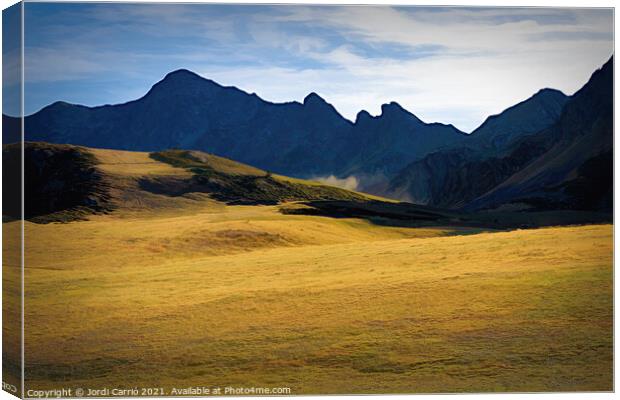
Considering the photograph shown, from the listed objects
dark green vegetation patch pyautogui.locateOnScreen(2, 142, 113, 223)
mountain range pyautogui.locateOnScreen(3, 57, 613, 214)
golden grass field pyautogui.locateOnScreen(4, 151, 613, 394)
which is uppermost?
mountain range pyautogui.locateOnScreen(3, 57, 613, 214)

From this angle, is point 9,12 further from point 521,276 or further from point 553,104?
point 553,104

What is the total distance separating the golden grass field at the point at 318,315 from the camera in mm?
17656

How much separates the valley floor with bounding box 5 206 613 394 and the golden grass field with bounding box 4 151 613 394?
0.11 ft

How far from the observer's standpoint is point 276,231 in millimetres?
24406

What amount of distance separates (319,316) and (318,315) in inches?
1.7

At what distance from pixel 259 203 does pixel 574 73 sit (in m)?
11.0

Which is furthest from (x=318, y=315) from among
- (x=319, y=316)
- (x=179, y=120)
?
(x=179, y=120)

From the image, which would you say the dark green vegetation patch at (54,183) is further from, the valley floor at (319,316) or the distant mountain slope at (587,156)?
the distant mountain slope at (587,156)

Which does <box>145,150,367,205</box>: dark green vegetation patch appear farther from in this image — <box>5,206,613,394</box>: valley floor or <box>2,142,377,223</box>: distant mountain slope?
<box>5,206,613,394</box>: valley floor

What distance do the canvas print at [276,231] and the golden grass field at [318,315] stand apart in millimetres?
Result: 52

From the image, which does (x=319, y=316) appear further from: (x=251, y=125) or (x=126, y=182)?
(x=251, y=125)

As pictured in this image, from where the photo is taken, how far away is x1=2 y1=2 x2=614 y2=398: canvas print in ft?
58.3

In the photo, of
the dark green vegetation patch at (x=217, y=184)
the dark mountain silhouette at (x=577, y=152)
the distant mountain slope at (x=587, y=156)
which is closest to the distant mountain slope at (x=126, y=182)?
the dark green vegetation patch at (x=217, y=184)

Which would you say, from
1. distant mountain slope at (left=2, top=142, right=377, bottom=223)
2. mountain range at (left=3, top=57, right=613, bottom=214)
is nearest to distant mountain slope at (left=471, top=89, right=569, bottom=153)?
mountain range at (left=3, top=57, right=613, bottom=214)
